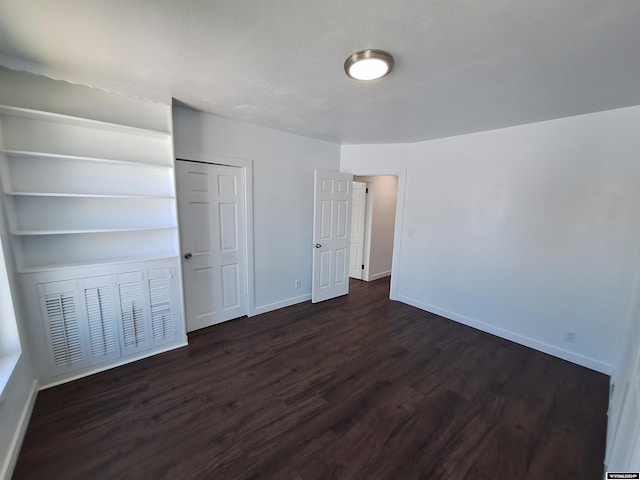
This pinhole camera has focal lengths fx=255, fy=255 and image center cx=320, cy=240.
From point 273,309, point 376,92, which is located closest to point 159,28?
point 376,92

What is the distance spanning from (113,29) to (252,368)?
265 cm

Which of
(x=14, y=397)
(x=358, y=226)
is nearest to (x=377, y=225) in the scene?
(x=358, y=226)

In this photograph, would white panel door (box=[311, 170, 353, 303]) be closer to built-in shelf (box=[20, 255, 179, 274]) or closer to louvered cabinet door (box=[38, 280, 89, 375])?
built-in shelf (box=[20, 255, 179, 274])

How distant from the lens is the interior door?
9.44ft

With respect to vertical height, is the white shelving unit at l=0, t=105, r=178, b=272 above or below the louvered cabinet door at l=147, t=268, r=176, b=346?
above

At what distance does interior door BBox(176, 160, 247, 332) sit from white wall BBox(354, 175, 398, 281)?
8.87ft

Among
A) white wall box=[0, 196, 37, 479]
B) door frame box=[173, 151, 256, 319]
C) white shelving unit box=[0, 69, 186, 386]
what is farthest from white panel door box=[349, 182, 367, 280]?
white wall box=[0, 196, 37, 479]

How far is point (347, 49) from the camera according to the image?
153 centimetres

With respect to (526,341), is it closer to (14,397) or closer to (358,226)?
(358,226)

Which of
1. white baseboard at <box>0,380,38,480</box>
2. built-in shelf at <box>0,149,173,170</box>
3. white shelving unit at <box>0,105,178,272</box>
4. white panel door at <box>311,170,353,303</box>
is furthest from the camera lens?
white panel door at <box>311,170,353,303</box>

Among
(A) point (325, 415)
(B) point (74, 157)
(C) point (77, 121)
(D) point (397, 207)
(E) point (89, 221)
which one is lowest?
(A) point (325, 415)

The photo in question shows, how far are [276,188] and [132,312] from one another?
213 centimetres

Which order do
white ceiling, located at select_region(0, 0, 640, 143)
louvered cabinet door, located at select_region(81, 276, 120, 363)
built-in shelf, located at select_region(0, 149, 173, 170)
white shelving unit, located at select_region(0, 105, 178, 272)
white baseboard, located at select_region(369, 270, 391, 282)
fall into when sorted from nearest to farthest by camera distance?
white ceiling, located at select_region(0, 0, 640, 143)
built-in shelf, located at select_region(0, 149, 173, 170)
white shelving unit, located at select_region(0, 105, 178, 272)
louvered cabinet door, located at select_region(81, 276, 120, 363)
white baseboard, located at select_region(369, 270, 391, 282)

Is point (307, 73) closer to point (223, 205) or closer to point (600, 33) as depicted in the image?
point (600, 33)
